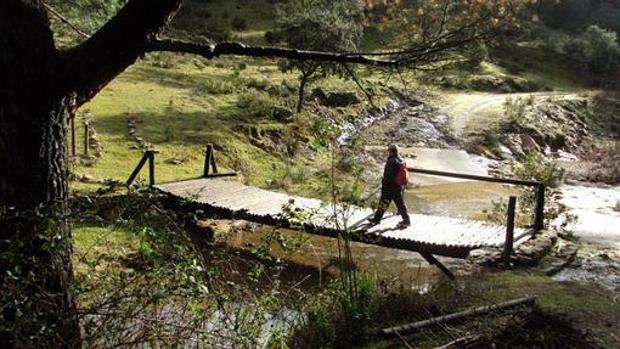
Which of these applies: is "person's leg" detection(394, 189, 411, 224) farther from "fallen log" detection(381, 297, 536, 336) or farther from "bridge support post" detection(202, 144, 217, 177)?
"bridge support post" detection(202, 144, 217, 177)

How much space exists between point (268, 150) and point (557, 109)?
781 inches

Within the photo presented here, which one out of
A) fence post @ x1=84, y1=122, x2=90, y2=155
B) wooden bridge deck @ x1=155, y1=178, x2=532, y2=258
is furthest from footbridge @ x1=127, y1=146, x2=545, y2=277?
fence post @ x1=84, y1=122, x2=90, y2=155

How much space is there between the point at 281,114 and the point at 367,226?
1212 cm

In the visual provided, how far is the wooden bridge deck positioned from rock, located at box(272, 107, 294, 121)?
8.02 m

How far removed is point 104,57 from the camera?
4875mm

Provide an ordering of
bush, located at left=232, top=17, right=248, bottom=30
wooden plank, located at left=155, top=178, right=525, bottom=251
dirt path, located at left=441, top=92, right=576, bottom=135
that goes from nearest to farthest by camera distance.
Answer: wooden plank, located at left=155, top=178, right=525, bottom=251 → dirt path, located at left=441, top=92, right=576, bottom=135 → bush, located at left=232, top=17, right=248, bottom=30

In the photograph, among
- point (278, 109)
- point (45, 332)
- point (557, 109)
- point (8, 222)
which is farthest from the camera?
point (557, 109)

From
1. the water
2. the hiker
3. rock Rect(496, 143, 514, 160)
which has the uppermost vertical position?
the hiker

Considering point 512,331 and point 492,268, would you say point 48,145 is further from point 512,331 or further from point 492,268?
point 492,268

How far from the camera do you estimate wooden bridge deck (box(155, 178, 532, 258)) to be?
A: 456 inches

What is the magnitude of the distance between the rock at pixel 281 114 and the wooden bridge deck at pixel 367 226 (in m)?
8.02

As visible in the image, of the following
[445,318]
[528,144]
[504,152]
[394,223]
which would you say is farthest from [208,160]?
[528,144]

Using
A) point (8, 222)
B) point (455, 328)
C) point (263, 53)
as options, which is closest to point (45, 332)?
point (8, 222)

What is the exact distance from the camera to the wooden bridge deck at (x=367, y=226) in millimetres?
11586
